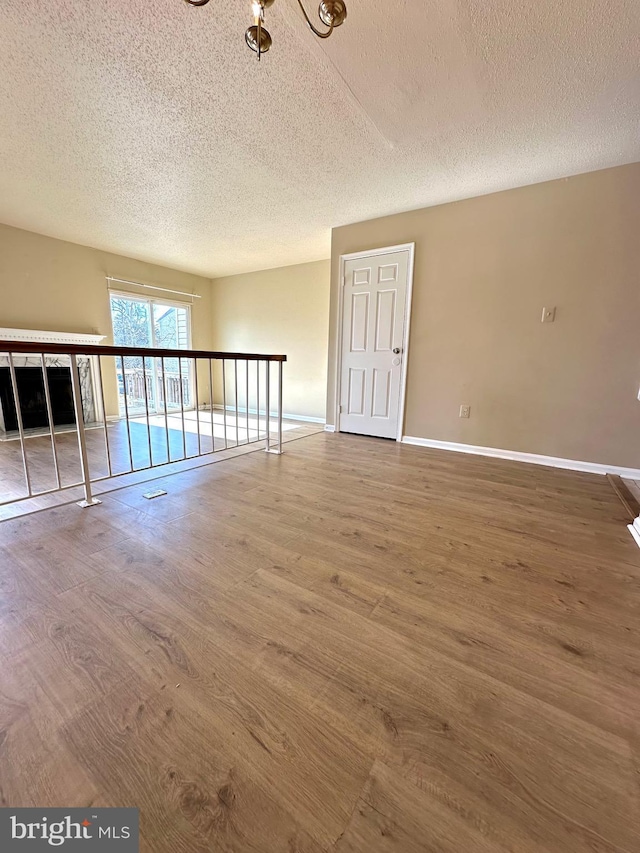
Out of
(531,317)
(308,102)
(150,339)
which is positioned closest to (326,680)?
(308,102)

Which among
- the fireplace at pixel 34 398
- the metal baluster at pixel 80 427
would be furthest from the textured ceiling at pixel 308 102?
the fireplace at pixel 34 398

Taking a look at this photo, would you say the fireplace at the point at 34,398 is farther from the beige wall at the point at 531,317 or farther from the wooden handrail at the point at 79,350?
the beige wall at the point at 531,317

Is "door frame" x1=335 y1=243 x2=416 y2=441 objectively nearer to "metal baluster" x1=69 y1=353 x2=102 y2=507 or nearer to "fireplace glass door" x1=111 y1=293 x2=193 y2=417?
"fireplace glass door" x1=111 y1=293 x2=193 y2=417

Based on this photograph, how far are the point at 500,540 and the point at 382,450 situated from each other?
5.70 ft

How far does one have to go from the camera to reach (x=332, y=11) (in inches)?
45.1

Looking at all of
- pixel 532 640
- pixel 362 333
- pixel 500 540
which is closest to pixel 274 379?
pixel 362 333

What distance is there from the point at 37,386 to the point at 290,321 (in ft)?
11.4

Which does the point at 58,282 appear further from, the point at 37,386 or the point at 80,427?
the point at 80,427

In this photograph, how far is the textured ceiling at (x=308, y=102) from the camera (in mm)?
1515

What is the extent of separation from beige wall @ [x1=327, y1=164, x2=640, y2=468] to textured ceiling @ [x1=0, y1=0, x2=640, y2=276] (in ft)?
0.78

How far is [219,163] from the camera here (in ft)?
8.50

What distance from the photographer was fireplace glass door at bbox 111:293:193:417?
5.02 meters

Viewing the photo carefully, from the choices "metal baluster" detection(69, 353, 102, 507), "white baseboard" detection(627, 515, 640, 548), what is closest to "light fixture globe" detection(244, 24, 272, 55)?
"metal baluster" detection(69, 353, 102, 507)

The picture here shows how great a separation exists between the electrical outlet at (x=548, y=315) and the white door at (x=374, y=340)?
4.13 ft
